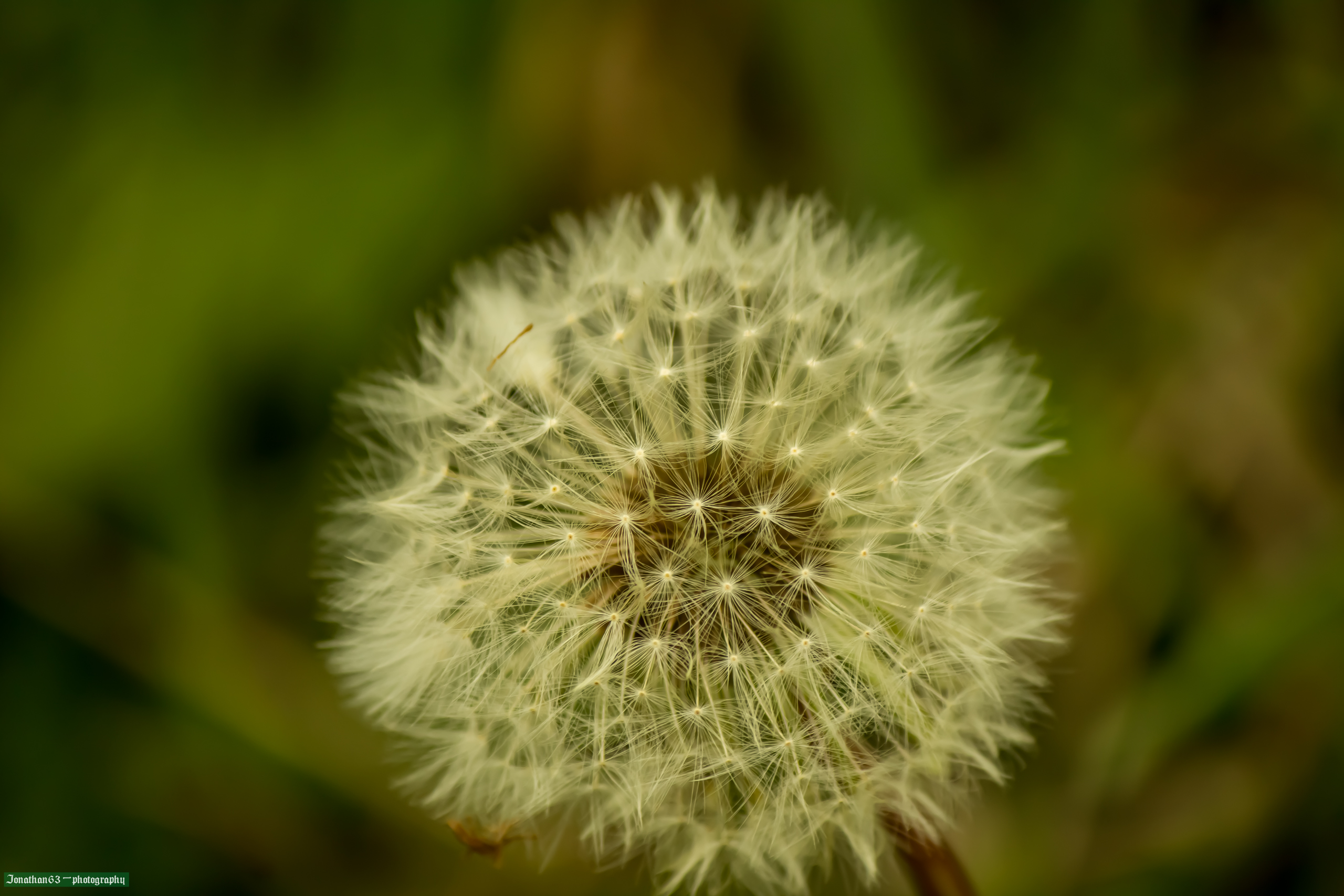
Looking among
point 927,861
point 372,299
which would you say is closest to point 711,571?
point 927,861

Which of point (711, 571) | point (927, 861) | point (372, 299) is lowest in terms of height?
point (927, 861)

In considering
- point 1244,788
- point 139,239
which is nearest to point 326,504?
point 139,239

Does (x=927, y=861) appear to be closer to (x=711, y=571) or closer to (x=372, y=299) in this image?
(x=711, y=571)

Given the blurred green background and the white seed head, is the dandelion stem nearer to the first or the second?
the white seed head

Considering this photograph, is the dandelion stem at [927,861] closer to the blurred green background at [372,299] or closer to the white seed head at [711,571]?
the white seed head at [711,571]

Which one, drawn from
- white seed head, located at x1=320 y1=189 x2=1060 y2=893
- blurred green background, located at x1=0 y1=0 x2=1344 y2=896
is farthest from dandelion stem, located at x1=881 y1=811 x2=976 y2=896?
blurred green background, located at x1=0 y1=0 x2=1344 y2=896

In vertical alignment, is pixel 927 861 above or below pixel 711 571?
below

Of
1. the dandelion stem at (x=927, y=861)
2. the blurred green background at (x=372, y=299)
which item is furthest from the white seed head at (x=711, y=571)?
the blurred green background at (x=372, y=299)
